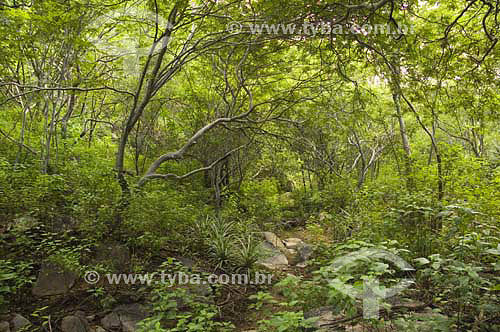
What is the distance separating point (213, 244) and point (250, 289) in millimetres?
963

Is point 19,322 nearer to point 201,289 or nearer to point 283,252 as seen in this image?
point 201,289

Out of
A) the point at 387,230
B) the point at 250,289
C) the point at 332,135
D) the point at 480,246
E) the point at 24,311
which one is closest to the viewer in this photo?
the point at 480,246

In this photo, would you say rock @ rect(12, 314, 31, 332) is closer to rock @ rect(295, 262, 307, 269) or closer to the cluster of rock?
the cluster of rock

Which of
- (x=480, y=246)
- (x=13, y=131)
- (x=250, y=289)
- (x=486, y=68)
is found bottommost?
(x=250, y=289)

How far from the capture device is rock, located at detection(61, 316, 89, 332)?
3.21 meters

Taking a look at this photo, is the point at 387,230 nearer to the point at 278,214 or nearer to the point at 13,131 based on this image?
the point at 278,214

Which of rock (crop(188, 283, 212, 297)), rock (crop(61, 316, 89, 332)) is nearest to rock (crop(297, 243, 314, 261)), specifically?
rock (crop(188, 283, 212, 297))

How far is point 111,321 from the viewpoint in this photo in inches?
135

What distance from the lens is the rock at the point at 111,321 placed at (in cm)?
339

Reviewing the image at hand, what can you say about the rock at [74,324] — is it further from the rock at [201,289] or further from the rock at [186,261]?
the rock at [186,261]

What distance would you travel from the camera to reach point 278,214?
774cm

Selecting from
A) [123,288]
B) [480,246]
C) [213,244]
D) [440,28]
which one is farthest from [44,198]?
[440,28]

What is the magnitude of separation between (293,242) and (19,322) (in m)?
5.44

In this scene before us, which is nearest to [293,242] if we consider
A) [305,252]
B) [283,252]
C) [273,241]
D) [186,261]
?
[273,241]
